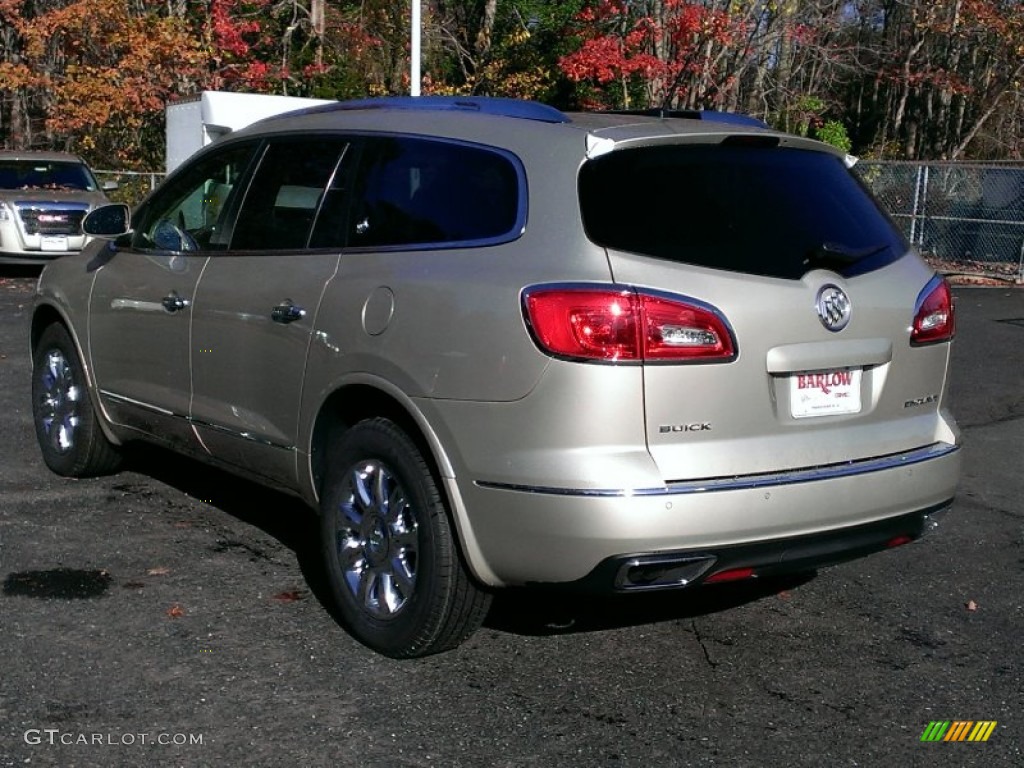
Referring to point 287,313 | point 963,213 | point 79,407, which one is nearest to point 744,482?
point 287,313

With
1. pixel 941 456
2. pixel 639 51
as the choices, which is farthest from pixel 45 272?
pixel 639 51

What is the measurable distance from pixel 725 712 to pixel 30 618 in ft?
8.24

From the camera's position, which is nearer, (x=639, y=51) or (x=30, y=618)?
(x=30, y=618)

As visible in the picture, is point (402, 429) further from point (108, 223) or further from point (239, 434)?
point (108, 223)

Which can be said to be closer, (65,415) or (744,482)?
(744,482)

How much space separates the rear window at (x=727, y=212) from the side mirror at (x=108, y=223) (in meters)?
3.00

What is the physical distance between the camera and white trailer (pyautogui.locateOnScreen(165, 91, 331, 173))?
1752 cm

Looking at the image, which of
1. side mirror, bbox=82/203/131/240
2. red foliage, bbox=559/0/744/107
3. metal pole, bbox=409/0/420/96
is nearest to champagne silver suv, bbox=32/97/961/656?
side mirror, bbox=82/203/131/240

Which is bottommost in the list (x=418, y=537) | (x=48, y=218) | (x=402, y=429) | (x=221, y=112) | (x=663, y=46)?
(x=48, y=218)

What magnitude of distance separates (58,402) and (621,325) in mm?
4033

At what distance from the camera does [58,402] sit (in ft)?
22.8

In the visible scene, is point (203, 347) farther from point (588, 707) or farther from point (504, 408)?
point (588, 707)

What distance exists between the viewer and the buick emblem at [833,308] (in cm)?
423

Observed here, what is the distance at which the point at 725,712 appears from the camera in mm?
4207
